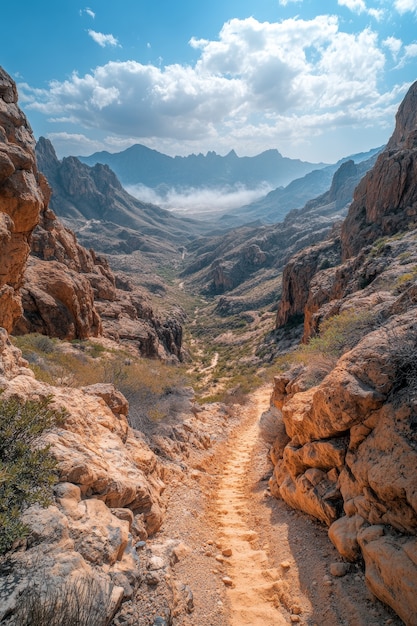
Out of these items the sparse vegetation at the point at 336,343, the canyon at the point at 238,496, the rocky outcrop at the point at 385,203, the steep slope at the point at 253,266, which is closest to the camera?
the canyon at the point at 238,496

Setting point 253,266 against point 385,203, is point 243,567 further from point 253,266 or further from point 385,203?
point 253,266

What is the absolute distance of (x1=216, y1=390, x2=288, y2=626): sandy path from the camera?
582 centimetres

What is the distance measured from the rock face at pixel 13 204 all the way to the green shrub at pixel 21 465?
10108 millimetres

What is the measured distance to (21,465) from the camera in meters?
5.02

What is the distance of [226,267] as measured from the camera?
12369 centimetres

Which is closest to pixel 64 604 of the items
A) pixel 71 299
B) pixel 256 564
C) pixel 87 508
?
pixel 87 508

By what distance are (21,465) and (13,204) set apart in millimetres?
13597

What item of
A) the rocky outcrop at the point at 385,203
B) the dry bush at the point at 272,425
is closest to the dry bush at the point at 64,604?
the dry bush at the point at 272,425

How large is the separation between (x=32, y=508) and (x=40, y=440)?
5.08 ft

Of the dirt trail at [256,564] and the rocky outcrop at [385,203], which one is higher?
the rocky outcrop at [385,203]

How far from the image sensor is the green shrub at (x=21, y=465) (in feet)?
13.8

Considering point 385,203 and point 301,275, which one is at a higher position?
point 385,203

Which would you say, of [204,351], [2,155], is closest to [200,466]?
[2,155]

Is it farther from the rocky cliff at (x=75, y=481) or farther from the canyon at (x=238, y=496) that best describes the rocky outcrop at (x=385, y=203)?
the rocky cliff at (x=75, y=481)
